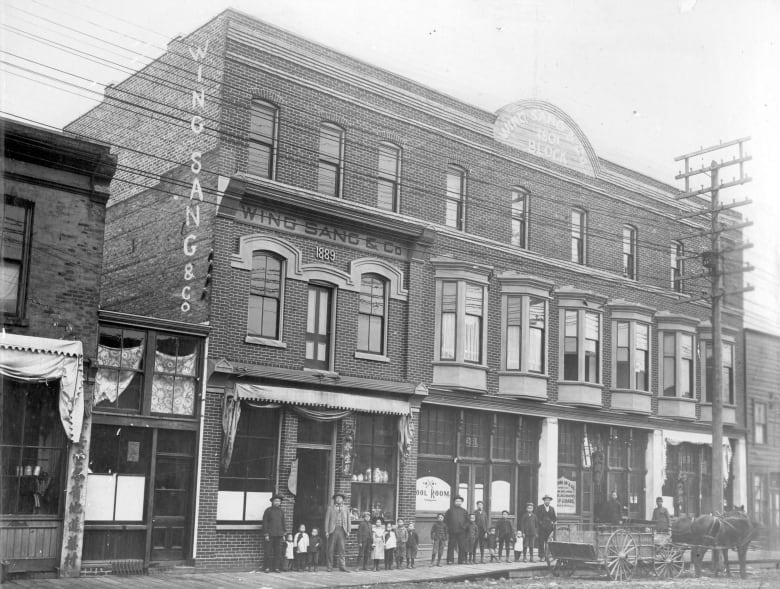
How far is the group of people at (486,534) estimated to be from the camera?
23031 mm

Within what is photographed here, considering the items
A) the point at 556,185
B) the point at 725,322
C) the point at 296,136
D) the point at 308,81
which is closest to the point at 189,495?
the point at 296,136

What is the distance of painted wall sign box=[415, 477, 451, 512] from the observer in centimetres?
2434

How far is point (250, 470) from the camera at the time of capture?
2055 centimetres

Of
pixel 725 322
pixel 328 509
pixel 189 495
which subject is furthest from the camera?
pixel 725 322

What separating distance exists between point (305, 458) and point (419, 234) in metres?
6.50

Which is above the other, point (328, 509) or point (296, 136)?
point (296, 136)

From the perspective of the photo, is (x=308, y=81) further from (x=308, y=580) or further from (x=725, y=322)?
(x=725, y=322)

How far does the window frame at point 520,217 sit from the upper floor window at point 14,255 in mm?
14884

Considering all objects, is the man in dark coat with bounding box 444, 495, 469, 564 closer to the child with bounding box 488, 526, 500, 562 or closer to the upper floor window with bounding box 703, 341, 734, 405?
the child with bounding box 488, 526, 500, 562

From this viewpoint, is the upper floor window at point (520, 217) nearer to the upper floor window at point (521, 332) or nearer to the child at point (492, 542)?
the upper floor window at point (521, 332)

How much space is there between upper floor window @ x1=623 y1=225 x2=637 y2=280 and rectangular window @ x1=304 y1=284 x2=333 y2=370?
13.0 metres

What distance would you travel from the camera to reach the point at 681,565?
21516mm

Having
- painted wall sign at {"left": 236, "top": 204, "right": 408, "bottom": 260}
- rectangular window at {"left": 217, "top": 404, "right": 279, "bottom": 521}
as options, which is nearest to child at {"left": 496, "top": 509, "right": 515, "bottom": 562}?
rectangular window at {"left": 217, "top": 404, "right": 279, "bottom": 521}

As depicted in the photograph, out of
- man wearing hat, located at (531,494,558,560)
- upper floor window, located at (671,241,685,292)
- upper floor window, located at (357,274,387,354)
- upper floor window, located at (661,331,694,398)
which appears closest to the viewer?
upper floor window, located at (357,274,387,354)
